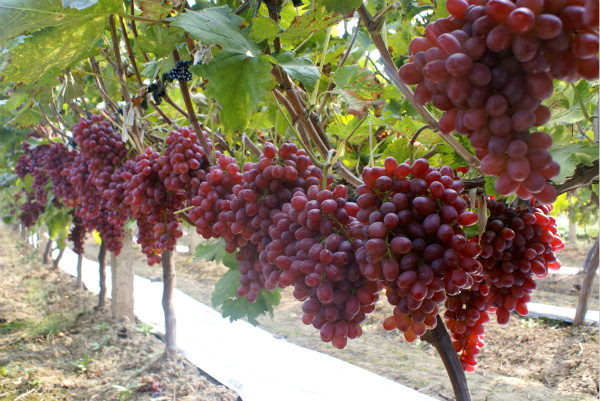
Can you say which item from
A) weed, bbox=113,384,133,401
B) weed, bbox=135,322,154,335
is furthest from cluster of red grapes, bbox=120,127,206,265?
weed, bbox=135,322,154,335

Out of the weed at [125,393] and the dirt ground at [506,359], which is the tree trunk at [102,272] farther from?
the weed at [125,393]

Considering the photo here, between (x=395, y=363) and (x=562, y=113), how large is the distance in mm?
4415

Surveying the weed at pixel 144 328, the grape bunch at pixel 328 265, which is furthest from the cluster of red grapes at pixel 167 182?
the weed at pixel 144 328

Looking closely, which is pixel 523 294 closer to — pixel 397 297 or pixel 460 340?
pixel 460 340

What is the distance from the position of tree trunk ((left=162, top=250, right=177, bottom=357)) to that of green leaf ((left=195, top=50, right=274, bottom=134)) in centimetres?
269

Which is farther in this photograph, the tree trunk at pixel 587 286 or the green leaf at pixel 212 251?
the tree trunk at pixel 587 286

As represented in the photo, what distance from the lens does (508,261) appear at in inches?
35.9

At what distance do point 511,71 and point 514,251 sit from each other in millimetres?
613

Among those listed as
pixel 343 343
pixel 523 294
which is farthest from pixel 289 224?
pixel 523 294

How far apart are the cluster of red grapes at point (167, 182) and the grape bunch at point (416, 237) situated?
0.73 metres

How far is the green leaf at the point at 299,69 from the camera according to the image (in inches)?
33.8

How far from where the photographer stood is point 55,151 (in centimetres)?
273

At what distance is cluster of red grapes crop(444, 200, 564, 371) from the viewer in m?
0.90

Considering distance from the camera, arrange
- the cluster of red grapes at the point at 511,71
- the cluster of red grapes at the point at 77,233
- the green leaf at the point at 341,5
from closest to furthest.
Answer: the cluster of red grapes at the point at 511,71 < the green leaf at the point at 341,5 < the cluster of red grapes at the point at 77,233
